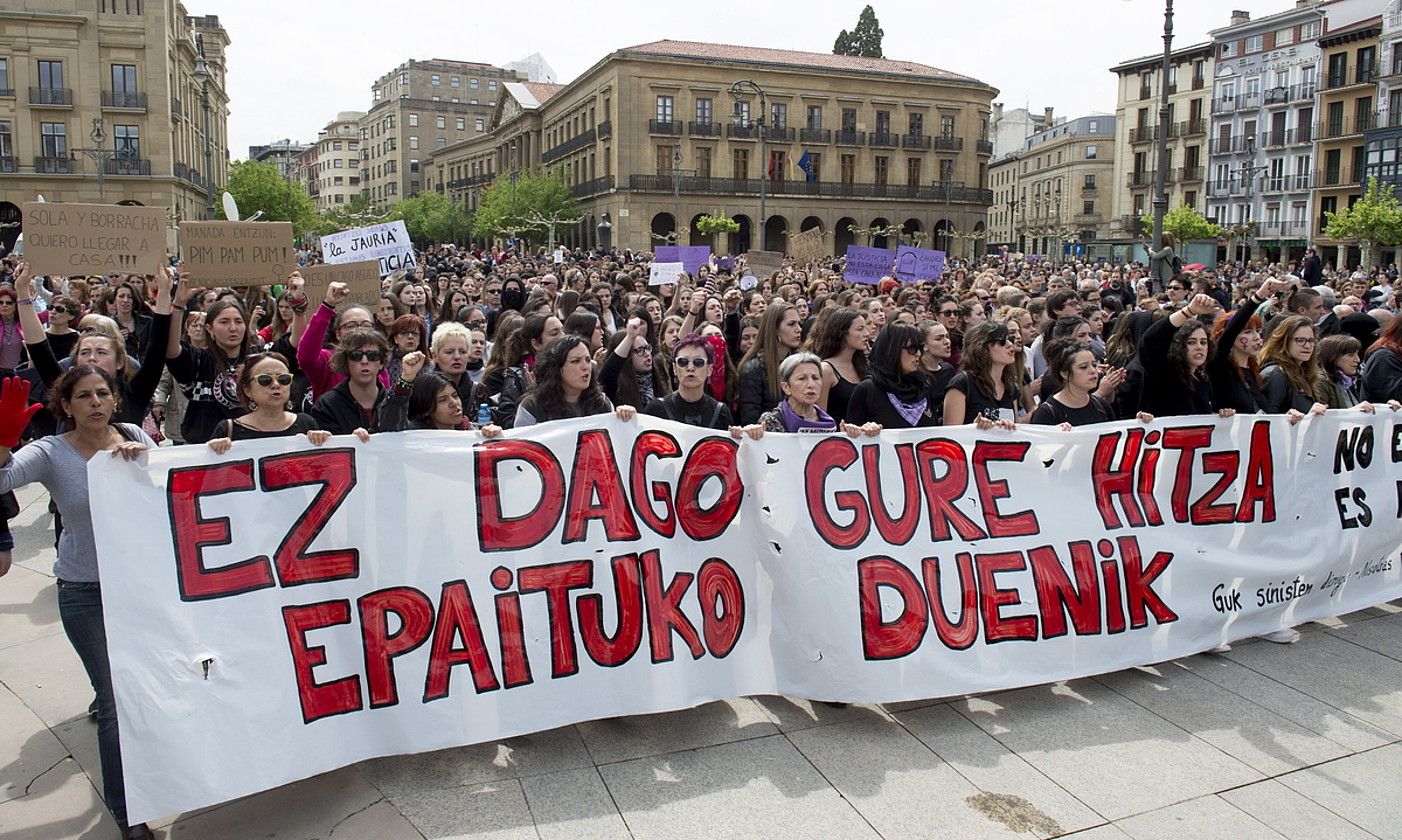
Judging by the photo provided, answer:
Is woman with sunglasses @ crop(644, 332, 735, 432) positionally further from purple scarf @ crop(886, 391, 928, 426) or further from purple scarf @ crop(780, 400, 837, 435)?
purple scarf @ crop(886, 391, 928, 426)

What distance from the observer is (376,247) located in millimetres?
11070

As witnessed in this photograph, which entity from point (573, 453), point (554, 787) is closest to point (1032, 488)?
point (573, 453)

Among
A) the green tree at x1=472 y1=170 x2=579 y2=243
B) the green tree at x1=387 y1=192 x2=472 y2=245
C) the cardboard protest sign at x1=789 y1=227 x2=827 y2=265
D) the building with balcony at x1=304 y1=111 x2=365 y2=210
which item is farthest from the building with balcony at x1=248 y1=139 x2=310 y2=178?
the cardboard protest sign at x1=789 y1=227 x2=827 y2=265

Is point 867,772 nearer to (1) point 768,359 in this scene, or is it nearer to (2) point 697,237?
(1) point 768,359

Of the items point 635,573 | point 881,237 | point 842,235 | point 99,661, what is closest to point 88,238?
point 99,661

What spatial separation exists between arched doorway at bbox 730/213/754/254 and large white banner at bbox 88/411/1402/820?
190 feet

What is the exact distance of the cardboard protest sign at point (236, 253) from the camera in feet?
25.8

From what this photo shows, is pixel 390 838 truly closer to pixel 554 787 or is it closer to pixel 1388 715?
pixel 554 787

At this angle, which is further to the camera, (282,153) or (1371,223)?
(282,153)

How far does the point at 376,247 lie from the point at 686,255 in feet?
16.2

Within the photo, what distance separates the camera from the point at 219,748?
3.45 m

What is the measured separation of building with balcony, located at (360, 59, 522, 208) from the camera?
108625mm

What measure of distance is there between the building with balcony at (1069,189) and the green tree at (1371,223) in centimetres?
2505

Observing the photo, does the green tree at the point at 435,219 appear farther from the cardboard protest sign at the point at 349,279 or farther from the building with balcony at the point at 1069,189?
the cardboard protest sign at the point at 349,279
